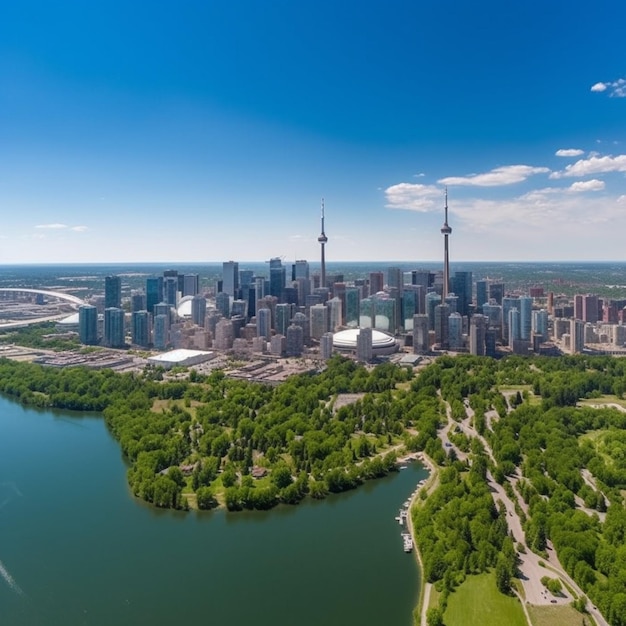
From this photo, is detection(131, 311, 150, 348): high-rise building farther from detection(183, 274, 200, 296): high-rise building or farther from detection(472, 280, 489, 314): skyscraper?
detection(472, 280, 489, 314): skyscraper

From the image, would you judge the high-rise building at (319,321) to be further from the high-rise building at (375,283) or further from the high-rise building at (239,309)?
the high-rise building at (375,283)

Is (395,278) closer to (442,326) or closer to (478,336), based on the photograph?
(442,326)

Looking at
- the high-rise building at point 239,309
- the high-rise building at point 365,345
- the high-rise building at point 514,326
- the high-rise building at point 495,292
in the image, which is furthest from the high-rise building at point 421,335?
the high-rise building at point 495,292

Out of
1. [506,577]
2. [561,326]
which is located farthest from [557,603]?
[561,326]

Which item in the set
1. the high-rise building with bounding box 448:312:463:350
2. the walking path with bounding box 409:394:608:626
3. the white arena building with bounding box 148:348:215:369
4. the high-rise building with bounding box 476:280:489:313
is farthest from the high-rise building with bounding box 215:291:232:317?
the walking path with bounding box 409:394:608:626

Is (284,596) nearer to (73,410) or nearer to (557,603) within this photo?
(557,603)

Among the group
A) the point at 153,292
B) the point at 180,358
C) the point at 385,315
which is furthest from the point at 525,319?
the point at 153,292
